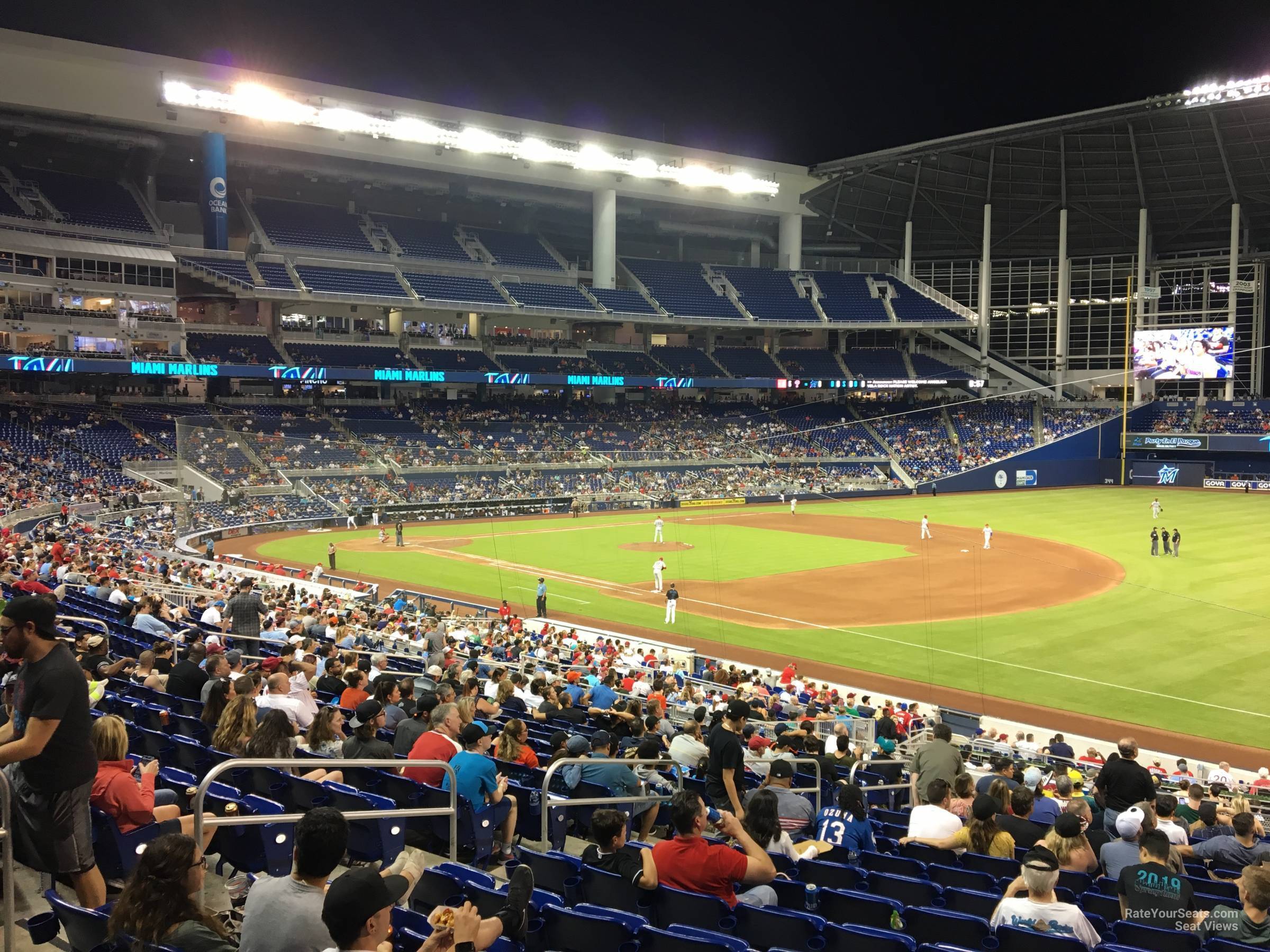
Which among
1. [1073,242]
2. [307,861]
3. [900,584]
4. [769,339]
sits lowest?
[900,584]

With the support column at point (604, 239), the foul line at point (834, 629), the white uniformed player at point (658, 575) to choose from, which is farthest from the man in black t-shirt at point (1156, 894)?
the support column at point (604, 239)

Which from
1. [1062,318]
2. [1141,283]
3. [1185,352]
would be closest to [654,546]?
[1185,352]

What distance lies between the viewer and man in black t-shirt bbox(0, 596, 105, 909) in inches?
208

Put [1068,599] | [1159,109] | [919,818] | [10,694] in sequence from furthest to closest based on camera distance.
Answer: [1159,109] < [1068,599] < [919,818] < [10,694]

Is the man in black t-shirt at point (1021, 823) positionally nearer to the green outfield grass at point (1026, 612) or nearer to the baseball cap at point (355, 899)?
the baseball cap at point (355, 899)

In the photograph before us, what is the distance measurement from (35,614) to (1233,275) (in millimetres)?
86326

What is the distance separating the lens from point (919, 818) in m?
8.77

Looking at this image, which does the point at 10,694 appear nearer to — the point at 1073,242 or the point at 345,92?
the point at 345,92

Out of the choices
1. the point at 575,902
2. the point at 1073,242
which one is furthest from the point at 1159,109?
the point at 575,902

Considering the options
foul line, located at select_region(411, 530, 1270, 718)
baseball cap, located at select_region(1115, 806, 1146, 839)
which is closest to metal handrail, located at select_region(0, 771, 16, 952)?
baseball cap, located at select_region(1115, 806, 1146, 839)

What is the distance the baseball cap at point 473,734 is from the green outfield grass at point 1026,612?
17250mm

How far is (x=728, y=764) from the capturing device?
27.6ft

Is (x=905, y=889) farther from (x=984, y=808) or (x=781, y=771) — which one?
(x=984, y=808)

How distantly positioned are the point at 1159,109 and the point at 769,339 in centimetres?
3585
